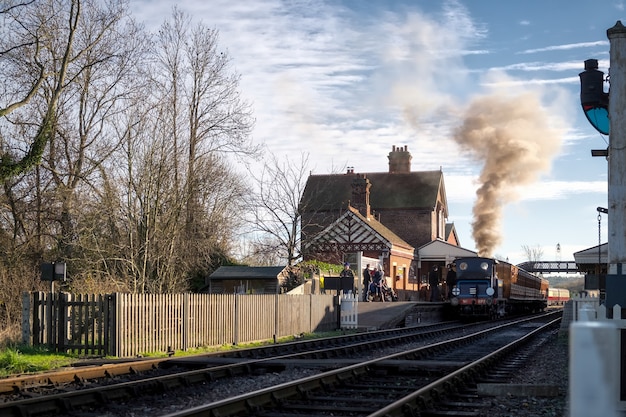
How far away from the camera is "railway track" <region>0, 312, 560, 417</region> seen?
9.27 m

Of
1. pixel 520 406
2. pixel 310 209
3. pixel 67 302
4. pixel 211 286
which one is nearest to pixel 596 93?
pixel 520 406

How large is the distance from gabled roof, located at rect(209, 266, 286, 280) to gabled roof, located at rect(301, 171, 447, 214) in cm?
2509

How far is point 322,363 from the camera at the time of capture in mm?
14180

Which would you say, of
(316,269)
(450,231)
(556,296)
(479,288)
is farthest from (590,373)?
(556,296)

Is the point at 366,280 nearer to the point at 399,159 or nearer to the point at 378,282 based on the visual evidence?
the point at 378,282

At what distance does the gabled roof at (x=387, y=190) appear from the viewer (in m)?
59.3

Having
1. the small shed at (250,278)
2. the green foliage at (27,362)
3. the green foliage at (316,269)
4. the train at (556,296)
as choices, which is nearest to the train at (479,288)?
the green foliage at (316,269)

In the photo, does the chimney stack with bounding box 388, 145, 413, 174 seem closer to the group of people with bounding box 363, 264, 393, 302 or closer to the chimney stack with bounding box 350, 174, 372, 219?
the chimney stack with bounding box 350, 174, 372, 219

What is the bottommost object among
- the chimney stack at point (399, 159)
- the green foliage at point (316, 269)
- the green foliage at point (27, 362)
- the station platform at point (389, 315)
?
the station platform at point (389, 315)

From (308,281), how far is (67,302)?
16424mm

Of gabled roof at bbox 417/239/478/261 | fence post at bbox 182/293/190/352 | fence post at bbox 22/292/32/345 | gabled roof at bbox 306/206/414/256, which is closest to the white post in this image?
fence post at bbox 22/292/32/345

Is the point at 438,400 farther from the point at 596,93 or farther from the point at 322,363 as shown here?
the point at 596,93

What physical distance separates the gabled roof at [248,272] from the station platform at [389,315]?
12.7 ft

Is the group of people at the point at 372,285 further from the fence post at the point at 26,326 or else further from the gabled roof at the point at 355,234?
the fence post at the point at 26,326
